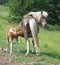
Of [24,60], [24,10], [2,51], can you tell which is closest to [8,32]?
[2,51]

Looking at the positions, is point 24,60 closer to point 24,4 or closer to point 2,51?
Answer: point 2,51

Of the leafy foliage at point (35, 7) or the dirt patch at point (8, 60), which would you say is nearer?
the dirt patch at point (8, 60)

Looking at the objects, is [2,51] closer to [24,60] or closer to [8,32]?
[8,32]

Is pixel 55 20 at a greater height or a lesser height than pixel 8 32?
lesser

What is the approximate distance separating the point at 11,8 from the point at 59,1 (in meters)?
6.07

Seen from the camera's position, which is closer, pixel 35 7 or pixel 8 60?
pixel 8 60

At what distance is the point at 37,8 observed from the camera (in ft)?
130

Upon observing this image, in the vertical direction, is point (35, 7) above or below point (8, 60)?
below

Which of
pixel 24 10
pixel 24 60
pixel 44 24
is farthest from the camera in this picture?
pixel 24 10

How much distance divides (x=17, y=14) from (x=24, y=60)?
2747cm

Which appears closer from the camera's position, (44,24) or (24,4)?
(44,24)

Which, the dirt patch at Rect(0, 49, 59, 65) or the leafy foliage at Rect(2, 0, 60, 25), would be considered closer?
the dirt patch at Rect(0, 49, 59, 65)

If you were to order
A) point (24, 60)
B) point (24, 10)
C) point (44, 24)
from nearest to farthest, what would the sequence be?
point (24, 60) → point (44, 24) → point (24, 10)

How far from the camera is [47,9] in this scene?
3988 cm
